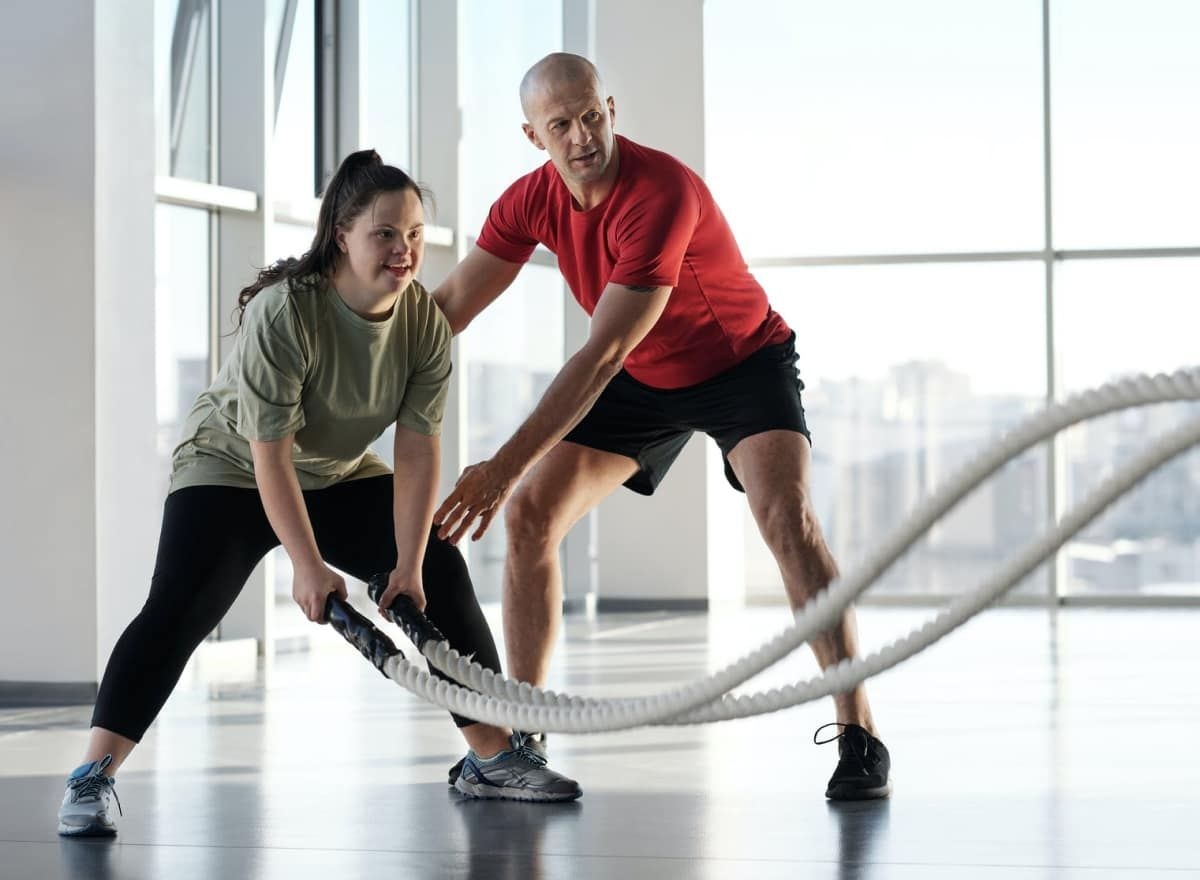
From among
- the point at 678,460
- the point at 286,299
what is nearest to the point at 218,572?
the point at 286,299

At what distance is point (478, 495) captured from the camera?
7.54ft

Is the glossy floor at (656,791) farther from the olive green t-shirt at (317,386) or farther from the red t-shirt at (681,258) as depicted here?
the red t-shirt at (681,258)

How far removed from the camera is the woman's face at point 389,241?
238 cm

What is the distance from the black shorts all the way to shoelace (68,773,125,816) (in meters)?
0.98

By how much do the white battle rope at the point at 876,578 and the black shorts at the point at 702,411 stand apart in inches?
35.9

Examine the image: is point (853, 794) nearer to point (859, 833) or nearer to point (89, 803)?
point (859, 833)

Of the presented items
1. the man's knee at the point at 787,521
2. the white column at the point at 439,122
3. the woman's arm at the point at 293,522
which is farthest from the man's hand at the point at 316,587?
the white column at the point at 439,122

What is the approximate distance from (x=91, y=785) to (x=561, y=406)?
0.89 m

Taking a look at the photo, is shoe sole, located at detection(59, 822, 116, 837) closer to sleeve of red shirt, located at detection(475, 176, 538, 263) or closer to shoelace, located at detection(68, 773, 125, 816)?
shoelace, located at detection(68, 773, 125, 816)

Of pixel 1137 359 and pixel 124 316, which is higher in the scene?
pixel 1137 359

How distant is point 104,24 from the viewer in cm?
425

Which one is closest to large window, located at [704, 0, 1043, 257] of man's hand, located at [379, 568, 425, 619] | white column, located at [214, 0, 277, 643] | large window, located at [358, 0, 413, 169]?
large window, located at [358, 0, 413, 169]

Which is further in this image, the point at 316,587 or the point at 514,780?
the point at 514,780

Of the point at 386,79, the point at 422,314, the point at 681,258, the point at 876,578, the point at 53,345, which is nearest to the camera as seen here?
the point at 876,578
